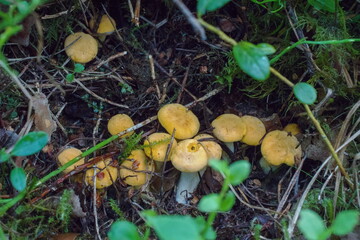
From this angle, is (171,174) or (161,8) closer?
(171,174)

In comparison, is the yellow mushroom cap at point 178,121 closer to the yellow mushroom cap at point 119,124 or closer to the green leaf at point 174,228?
the yellow mushroom cap at point 119,124

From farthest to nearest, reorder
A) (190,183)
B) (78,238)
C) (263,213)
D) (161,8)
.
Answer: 1. (161,8)
2. (190,183)
3. (263,213)
4. (78,238)

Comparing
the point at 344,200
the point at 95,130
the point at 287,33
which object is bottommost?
the point at 344,200

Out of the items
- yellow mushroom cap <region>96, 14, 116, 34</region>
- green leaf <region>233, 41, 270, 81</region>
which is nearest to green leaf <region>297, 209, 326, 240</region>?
green leaf <region>233, 41, 270, 81</region>

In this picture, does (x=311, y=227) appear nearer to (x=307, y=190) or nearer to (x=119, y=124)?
(x=307, y=190)

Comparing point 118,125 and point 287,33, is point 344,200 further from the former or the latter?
point 118,125

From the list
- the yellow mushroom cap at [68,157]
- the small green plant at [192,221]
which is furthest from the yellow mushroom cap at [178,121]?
the small green plant at [192,221]

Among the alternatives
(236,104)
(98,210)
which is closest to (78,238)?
(98,210)
